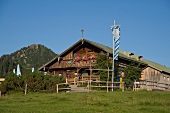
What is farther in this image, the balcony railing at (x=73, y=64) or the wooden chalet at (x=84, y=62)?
the balcony railing at (x=73, y=64)

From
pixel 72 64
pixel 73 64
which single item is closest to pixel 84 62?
pixel 73 64

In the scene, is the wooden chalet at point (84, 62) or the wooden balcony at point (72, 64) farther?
the wooden balcony at point (72, 64)

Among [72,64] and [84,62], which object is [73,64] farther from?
[84,62]

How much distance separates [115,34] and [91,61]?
802cm

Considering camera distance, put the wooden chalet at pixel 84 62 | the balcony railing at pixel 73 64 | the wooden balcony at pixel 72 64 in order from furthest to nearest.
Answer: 1. the balcony railing at pixel 73 64
2. the wooden balcony at pixel 72 64
3. the wooden chalet at pixel 84 62

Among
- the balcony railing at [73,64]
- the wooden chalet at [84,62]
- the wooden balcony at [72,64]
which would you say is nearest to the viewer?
the wooden chalet at [84,62]

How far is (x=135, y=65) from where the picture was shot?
39.8 metres

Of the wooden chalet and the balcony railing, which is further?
the balcony railing

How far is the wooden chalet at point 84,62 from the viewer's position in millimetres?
39344

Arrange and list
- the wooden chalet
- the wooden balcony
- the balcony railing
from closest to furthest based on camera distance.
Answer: the wooden chalet, the wooden balcony, the balcony railing

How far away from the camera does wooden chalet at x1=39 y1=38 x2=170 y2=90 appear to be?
129 feet

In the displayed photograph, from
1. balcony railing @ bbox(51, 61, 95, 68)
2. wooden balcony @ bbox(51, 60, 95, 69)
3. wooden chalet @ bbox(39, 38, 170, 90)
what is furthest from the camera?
balcony railing @ bbox(51, 61, 95, 68)

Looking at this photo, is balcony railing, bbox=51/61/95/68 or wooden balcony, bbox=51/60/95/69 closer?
wooden balcony, bbox=51/60/95/69

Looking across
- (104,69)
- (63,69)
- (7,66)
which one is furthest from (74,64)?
(7,66)
